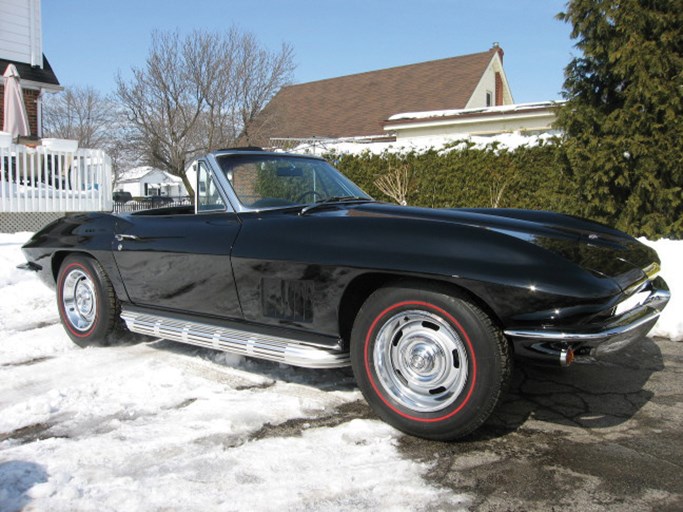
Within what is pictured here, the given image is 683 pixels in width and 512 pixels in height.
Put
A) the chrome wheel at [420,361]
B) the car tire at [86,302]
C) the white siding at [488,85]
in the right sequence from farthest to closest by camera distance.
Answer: the white siding at [488,85], the car tire at [86,302], the chrome wheel at [420,361]

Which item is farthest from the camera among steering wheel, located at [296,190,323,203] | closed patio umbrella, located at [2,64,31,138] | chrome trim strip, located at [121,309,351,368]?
closed patio umbrella, located at [2,64,31,138]

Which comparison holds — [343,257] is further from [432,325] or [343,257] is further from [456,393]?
[456,393]

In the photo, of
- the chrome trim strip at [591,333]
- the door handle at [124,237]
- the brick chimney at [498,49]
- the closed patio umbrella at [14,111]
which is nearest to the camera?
the chrome trim strip at [591,333]

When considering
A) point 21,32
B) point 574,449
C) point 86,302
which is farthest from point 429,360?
point 21,32

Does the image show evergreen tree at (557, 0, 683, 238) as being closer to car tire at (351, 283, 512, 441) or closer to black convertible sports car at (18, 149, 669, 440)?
black convertible sports car at (18, 149, 669, 440)

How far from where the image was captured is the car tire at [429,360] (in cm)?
248

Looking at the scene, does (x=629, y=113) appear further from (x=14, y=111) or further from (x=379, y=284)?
(x=14, y=111)

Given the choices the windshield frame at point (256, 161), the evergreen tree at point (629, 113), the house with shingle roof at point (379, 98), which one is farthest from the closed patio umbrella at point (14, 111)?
the house with shingle roof at point (379, 98)

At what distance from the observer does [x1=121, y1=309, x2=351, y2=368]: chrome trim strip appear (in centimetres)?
295

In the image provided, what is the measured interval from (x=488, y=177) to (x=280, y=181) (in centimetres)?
680

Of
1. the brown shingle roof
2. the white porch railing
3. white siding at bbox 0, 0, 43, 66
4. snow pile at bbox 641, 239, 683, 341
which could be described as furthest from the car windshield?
the brown shingle roof

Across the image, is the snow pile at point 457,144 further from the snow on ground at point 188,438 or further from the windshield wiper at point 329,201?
the snow on ground at point 188,438

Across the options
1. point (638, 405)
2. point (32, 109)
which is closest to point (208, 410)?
point (638, 405)

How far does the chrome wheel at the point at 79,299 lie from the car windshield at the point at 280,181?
1.58 meters
